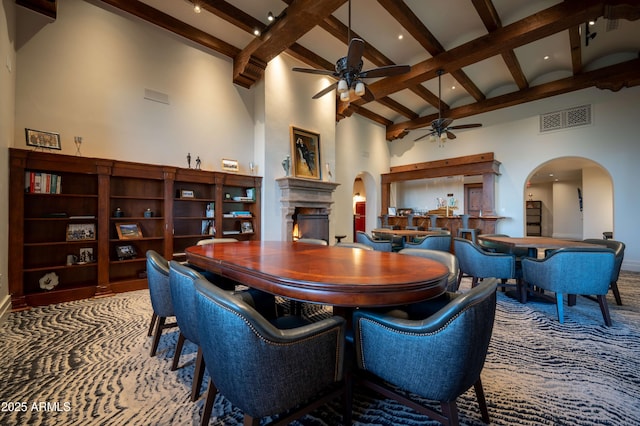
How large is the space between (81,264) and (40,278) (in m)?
0.45

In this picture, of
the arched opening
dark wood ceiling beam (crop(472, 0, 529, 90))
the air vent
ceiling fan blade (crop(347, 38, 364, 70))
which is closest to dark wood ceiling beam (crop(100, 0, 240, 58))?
ceiling fan blade (crop(347, 38, 364, 70))

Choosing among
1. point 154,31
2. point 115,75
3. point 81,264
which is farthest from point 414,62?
point 81,264

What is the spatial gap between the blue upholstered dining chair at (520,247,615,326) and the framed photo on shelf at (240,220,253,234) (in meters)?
4.57

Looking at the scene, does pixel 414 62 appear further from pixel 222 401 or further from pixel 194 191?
pixel 222 401

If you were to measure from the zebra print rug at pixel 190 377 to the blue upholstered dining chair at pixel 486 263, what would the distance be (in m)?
0.59

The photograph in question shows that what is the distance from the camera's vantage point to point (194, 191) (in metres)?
4.75

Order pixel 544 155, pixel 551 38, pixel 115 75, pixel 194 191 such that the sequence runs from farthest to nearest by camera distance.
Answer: pixel 544 155
pixel 551 38
pixel 194 191
pixel 115 75

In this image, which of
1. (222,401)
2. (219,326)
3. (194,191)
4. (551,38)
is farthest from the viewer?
(551,38)

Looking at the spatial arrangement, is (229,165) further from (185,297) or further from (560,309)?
(560,309)

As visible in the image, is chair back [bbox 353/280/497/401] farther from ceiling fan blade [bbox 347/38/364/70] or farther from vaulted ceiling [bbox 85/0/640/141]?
vaulted ceiling [bbox 85/0/640/141]

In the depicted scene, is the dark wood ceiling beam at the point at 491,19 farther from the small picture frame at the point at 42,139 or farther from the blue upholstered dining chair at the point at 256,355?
the small picture frame at the point at 42,139

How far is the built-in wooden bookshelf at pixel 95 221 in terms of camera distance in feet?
10.3

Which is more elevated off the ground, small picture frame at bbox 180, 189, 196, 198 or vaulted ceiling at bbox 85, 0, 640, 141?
vaulted ceiling at bbox 85, 0, 640, 141

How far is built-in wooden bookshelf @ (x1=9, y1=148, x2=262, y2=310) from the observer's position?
10.3 feet
